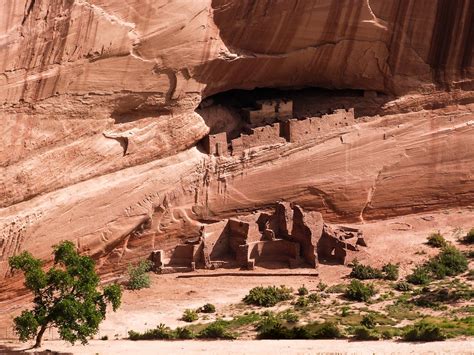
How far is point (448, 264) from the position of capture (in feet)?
82.0

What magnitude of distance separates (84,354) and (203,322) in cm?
293

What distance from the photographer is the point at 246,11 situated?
24531 millimetres

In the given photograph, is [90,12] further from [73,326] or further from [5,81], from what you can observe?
[73,326]

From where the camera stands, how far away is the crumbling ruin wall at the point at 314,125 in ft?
86.2

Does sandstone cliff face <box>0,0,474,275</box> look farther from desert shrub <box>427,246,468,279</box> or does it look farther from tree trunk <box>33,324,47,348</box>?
desert shrub <box>427,246,468,279</box>

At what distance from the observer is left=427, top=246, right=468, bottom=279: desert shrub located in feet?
81.0

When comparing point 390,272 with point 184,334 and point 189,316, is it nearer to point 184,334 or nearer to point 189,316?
point 189,316

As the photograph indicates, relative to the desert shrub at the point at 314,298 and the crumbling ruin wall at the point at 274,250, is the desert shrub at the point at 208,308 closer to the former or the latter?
the desert shrub at the point at 314,298

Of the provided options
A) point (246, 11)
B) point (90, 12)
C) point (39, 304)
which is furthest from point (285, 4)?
point (39, 304)

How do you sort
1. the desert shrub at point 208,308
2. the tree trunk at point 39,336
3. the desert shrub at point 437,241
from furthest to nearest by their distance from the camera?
Result: the desert shrub at point 437,241, the desert shrub at point 208,308, the tree trunk at point 39,336

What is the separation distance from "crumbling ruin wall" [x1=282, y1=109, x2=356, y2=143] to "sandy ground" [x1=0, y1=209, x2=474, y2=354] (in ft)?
8.73

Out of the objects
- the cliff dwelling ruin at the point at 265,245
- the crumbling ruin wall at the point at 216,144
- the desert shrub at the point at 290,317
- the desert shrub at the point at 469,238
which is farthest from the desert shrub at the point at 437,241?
the crumbling ruin wall at the point at 216,144

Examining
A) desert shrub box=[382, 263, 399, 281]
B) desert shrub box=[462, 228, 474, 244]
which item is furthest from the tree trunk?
desert shrub box=[462, 228, 474, 244]

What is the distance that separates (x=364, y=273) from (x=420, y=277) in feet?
4.10
